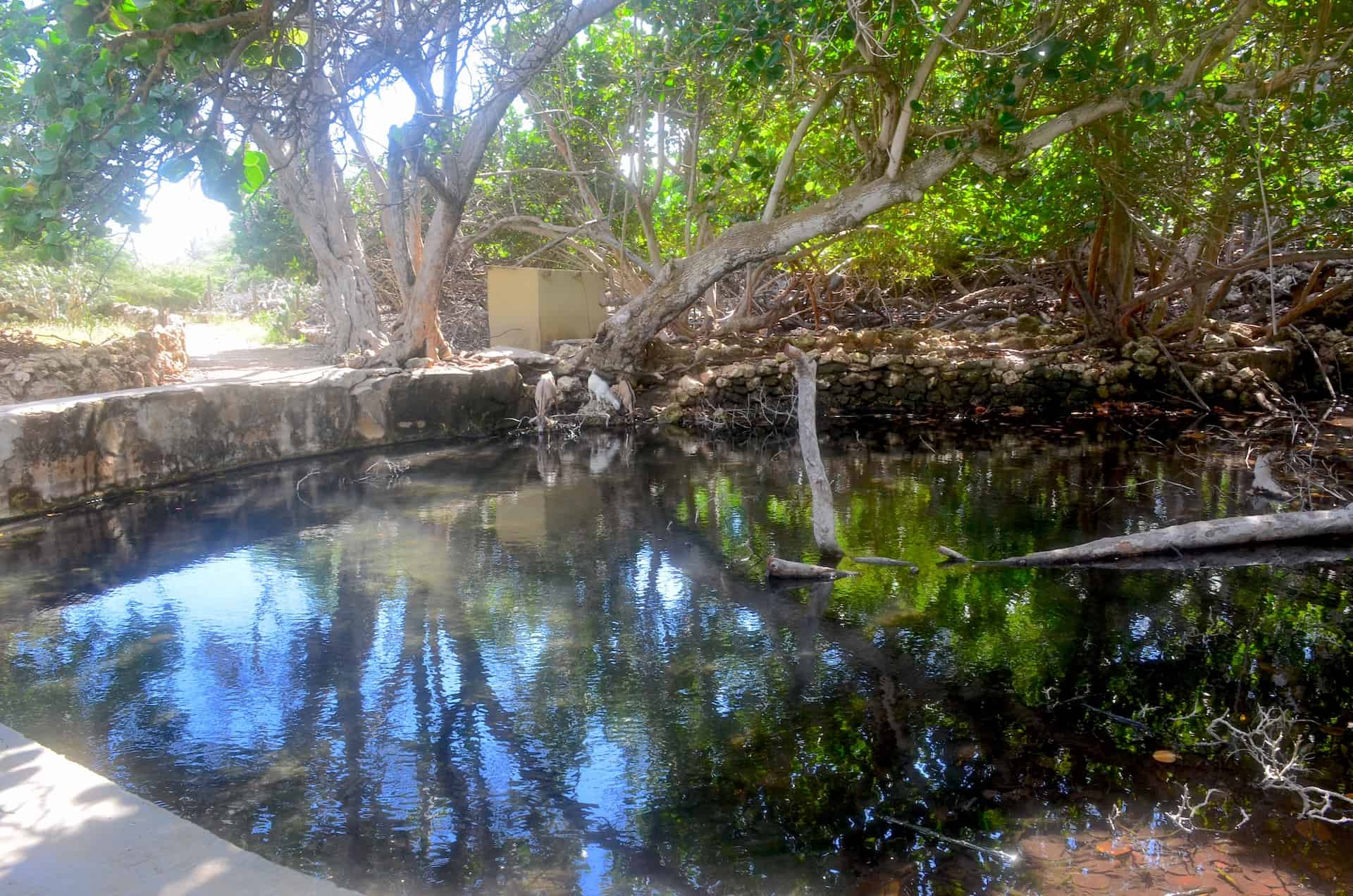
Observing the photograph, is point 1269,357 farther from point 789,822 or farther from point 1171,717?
point 789,822

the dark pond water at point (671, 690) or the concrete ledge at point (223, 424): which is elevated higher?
the concrete ledge at point (223, 424)

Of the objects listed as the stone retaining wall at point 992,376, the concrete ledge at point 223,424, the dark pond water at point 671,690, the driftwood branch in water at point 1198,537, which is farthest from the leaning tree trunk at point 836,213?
the driftwood branch in water at point 1198,537

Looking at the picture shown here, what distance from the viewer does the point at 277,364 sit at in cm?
1430

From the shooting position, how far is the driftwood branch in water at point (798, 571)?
6.68 meters

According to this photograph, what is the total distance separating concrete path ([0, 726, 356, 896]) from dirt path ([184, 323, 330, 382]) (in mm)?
8702

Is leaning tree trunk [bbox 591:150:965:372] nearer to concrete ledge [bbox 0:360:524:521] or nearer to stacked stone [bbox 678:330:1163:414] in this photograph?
stacked stone [bbox 678:330:1163:414]

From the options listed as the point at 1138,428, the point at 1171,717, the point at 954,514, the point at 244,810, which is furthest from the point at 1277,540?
the point at 244,810

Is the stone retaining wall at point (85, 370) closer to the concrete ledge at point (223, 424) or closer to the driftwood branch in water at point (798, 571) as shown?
the concrete ledge at point (223, 424)

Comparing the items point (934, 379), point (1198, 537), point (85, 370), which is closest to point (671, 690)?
point (1198, 537)

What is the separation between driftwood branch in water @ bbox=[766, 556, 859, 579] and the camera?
6.68 meters

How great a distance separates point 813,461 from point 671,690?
97.7 inches

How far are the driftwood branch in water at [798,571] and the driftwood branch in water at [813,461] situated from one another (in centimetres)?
37

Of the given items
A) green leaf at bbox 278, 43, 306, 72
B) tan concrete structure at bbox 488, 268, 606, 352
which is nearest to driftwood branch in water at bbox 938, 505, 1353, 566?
green leaf at bbox 278, 43, 306, 72

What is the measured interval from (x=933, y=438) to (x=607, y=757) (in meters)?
9.29
